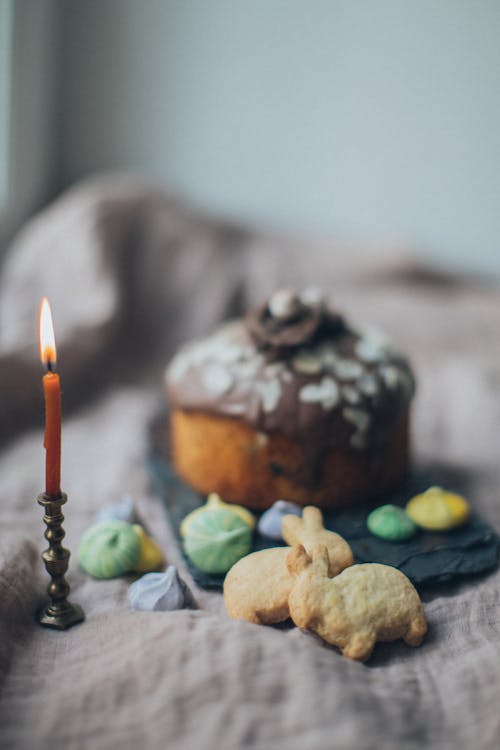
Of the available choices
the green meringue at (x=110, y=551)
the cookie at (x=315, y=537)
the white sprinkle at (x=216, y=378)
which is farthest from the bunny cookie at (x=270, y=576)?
the white sprinkle at (x=216, y=378)

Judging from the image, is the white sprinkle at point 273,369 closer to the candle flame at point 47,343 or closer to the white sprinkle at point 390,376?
the white sprinkle at point 390,376

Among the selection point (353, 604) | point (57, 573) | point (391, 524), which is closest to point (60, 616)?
point (57, 573)

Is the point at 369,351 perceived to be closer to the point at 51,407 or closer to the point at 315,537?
the point at 315,537

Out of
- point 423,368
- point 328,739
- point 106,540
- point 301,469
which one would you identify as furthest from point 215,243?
point 328,739

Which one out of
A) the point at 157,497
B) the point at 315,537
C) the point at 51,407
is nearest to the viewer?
the point at 51,407

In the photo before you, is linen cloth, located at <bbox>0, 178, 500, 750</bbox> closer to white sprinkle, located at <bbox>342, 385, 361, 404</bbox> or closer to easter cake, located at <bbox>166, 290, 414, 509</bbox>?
easter cake, located at <bbox>166, 290, 414, 509</bbox>

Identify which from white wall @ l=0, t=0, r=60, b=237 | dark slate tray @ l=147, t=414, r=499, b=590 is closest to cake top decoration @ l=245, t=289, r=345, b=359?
dark slate tray @ l=147, t=414, r=499, b=590
